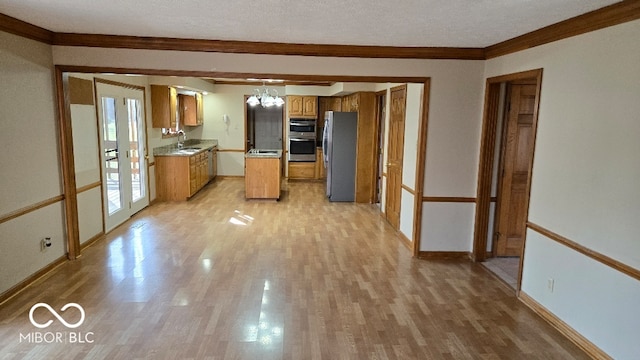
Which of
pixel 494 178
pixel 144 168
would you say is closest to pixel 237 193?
pixel 144 168

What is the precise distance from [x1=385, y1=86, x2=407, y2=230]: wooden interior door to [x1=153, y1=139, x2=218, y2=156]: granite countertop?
12.6 feet

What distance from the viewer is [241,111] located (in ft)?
32.3

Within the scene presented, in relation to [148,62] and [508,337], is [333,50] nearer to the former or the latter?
[148,62]

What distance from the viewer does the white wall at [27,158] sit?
324 centimetres

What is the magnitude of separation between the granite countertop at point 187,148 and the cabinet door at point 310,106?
2474mm

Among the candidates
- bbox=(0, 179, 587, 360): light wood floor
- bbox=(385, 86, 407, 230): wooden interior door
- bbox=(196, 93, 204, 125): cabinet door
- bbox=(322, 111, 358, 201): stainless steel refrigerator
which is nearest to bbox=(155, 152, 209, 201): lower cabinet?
bbox=(0, 179, 587, 360): light wood floor

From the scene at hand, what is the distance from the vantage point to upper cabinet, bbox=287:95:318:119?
30.5 ft

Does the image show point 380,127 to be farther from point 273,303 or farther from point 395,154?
point 273,303

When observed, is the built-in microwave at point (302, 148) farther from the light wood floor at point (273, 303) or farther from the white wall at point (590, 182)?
the white wall at point (590, 182)

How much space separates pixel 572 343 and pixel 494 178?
203 centimetres

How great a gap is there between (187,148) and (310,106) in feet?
9.95

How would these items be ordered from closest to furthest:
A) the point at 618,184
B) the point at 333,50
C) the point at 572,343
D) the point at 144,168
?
1. the point at 618,184
2. the point at 572,343
3. the point at 333,50
4. the point at 144,168

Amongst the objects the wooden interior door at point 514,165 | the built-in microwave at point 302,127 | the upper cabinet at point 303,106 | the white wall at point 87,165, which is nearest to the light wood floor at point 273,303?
the white wall at point 87,165

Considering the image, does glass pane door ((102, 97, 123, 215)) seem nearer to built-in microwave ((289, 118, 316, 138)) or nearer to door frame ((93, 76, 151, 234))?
door frame ((93, 76, 151, 234))
